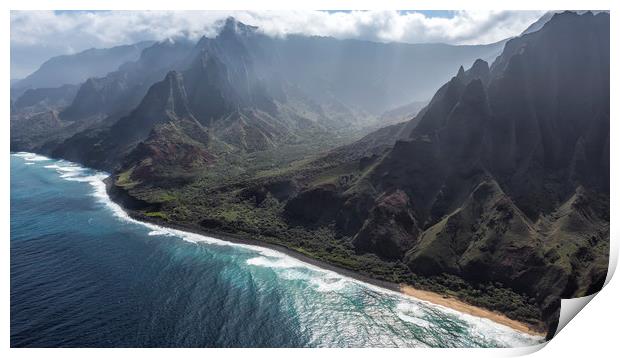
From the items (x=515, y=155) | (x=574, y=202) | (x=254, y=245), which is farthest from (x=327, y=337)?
(x=515, y=155)

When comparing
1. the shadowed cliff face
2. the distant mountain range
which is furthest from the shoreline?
the shadowed cliff face

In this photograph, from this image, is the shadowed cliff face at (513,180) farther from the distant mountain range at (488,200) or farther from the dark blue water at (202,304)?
the dark blue water at (202,304)

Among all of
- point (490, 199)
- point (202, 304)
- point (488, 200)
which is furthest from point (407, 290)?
point (202, 304)

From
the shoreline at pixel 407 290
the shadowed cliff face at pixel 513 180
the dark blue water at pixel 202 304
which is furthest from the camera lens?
the shadowed cliff face at pixel 513 180

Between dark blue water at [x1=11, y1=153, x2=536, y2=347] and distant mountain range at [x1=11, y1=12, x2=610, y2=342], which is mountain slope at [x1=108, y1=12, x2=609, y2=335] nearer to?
distant mountain range at [x1=11, y1=12, x2=610, y2=342]

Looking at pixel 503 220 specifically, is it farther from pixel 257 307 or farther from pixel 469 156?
pixel 257 307

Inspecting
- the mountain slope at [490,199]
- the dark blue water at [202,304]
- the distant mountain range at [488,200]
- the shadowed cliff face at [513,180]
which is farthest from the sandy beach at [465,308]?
the shadowed cliff face at [513,180]

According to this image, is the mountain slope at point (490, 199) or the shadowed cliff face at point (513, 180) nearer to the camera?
the mountain slope at point (490, 199)
